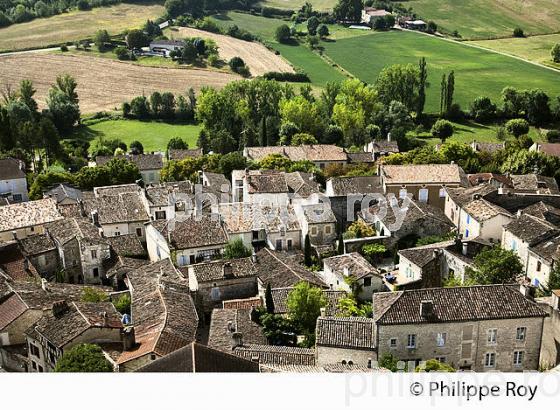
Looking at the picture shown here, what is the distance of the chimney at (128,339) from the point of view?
619 inches

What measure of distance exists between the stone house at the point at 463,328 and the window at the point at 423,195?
11793 millimetres

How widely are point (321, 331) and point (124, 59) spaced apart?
52525 millimetres

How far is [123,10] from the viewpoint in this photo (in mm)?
75375

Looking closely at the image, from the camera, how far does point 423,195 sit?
27.8 meters

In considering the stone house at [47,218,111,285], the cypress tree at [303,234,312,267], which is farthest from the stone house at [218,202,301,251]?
the stone house at [47,218,111,285]

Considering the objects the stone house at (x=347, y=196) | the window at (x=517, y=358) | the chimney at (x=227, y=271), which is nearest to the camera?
the window at (x=517, y=358)

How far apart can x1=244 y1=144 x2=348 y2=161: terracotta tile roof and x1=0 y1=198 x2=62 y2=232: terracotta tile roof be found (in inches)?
509

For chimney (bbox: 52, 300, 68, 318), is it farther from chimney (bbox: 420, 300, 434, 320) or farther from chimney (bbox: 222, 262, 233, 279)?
chimney (bbox: 420, 300, 434, 320)

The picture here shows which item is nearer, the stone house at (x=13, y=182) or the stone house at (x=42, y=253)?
the stone house at (x=42, y=253)

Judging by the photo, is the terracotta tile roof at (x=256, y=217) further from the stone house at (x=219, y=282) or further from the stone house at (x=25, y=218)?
the stone house at (x=25, y=218)

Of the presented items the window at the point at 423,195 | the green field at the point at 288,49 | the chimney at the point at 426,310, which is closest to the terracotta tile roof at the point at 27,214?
the window at the point at 423,195

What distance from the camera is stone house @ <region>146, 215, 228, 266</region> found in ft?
75.2

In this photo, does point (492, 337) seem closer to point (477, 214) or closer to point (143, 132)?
point (477, 214)

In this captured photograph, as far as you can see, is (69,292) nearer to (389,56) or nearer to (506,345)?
(506,345)
